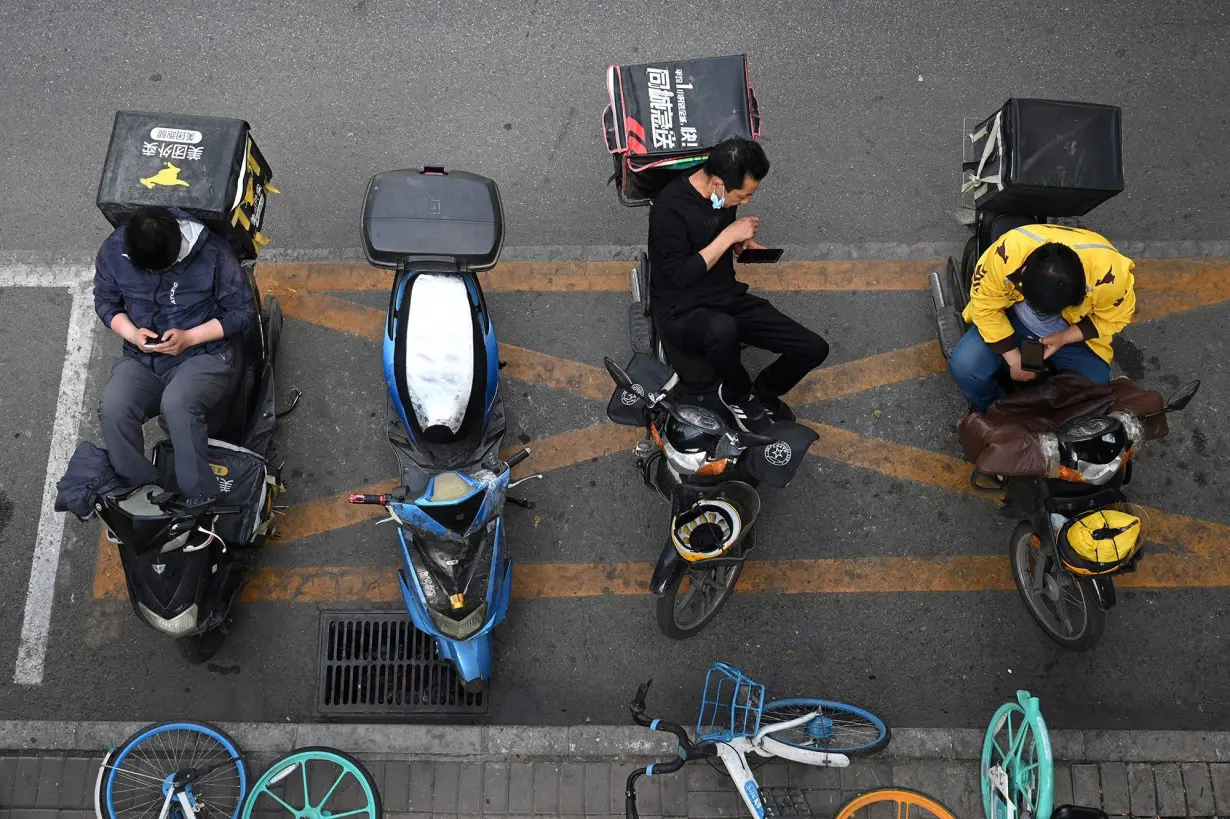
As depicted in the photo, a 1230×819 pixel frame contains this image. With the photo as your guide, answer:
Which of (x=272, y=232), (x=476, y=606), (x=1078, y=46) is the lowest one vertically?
(x=476, y=606)

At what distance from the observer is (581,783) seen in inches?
189

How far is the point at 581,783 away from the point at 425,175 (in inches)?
136

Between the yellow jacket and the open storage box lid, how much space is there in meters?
2.63

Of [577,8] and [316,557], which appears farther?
[577,8]

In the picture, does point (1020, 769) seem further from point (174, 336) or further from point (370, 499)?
point (174, 336)

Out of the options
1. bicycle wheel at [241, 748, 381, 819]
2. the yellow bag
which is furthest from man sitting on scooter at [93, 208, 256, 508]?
the yellow bag

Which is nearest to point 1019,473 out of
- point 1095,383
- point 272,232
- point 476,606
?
point 1095,383

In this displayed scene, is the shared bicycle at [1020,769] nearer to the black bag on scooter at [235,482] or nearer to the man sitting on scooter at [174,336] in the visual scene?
the black bag on scooter at [235,482]

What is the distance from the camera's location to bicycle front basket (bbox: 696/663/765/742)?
176 inches

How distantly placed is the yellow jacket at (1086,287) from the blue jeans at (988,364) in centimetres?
6

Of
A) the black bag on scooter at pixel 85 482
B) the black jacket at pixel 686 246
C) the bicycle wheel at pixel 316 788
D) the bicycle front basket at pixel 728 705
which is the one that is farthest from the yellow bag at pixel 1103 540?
the black bag on scooter at pixel 85 482

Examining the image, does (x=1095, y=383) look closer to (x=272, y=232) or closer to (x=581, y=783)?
(x=581, y=783)

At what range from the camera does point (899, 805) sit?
4.46 metres

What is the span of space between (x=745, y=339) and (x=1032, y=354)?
59.3 inches
